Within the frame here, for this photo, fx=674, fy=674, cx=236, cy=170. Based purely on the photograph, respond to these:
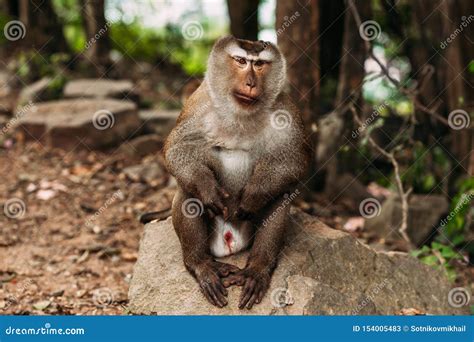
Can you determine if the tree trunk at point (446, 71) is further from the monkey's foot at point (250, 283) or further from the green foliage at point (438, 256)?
the monkey's foot at point (250, 283)

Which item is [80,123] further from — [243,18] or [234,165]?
[234,165]

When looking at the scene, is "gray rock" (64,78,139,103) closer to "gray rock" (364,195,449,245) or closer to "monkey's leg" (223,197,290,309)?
"gray rock" (364,195,449,245)

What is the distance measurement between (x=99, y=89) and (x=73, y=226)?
153 inches

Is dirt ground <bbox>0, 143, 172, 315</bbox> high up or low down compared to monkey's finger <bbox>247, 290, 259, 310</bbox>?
down

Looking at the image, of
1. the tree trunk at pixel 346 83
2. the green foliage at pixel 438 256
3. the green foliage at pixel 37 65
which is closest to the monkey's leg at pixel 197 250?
the green foliage at pixel 438 256

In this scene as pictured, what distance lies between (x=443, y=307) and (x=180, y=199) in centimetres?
281

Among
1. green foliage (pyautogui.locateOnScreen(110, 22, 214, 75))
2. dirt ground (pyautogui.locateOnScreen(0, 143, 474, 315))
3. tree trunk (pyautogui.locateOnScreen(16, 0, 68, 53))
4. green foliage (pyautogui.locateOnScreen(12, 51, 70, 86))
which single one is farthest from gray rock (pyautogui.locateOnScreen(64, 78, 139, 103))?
green foliage (pyautogui.locateOnScreen(110, 22, 214, 75))

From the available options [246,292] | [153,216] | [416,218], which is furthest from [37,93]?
[246,292]

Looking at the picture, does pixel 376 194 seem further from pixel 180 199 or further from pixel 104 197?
pixel 180 199

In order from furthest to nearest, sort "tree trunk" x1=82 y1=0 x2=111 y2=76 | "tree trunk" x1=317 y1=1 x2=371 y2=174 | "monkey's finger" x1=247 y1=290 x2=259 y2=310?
"tree trunk" x1=82 y1=0 x2=111 y2=76 → "tree trunk" x1=317 y1=1 x2=371 y2=174 → "monkey's finger" x1=247 y1=290 x2=259 y2=310

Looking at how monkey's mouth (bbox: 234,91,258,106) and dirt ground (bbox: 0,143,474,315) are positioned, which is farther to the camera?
dirt ground (bbox: 0,143,474,315)

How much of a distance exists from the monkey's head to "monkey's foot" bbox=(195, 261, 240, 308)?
1265 mm

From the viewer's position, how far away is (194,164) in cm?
539

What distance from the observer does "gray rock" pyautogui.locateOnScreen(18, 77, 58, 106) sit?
11680 millimetres
